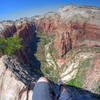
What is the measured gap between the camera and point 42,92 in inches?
137

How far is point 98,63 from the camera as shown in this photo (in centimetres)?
3416

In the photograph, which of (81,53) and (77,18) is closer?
(81,53)

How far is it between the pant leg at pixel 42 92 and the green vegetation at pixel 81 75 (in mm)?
31029

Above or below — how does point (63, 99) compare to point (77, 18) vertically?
above

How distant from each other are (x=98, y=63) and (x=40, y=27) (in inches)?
3091

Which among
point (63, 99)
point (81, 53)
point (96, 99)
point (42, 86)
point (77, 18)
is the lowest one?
point (81, 53)

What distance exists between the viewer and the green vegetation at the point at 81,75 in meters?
33.8

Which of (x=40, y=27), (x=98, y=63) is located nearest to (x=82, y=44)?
(x=98, y=63)


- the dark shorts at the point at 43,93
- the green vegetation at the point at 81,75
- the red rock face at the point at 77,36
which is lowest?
the green vegetation at the point at 81,75

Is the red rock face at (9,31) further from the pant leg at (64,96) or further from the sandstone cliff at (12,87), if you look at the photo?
the pant leg at (64,96)

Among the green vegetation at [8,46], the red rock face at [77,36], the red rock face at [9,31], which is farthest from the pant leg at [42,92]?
the red rock face at [9,31]

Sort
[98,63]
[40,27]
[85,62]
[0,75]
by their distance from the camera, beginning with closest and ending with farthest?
[0,75], [98,63], [85,62], [40,27]

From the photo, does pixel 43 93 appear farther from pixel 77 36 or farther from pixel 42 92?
pixel 77 36

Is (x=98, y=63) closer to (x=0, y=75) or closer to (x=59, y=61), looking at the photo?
(x=59, y=61)
